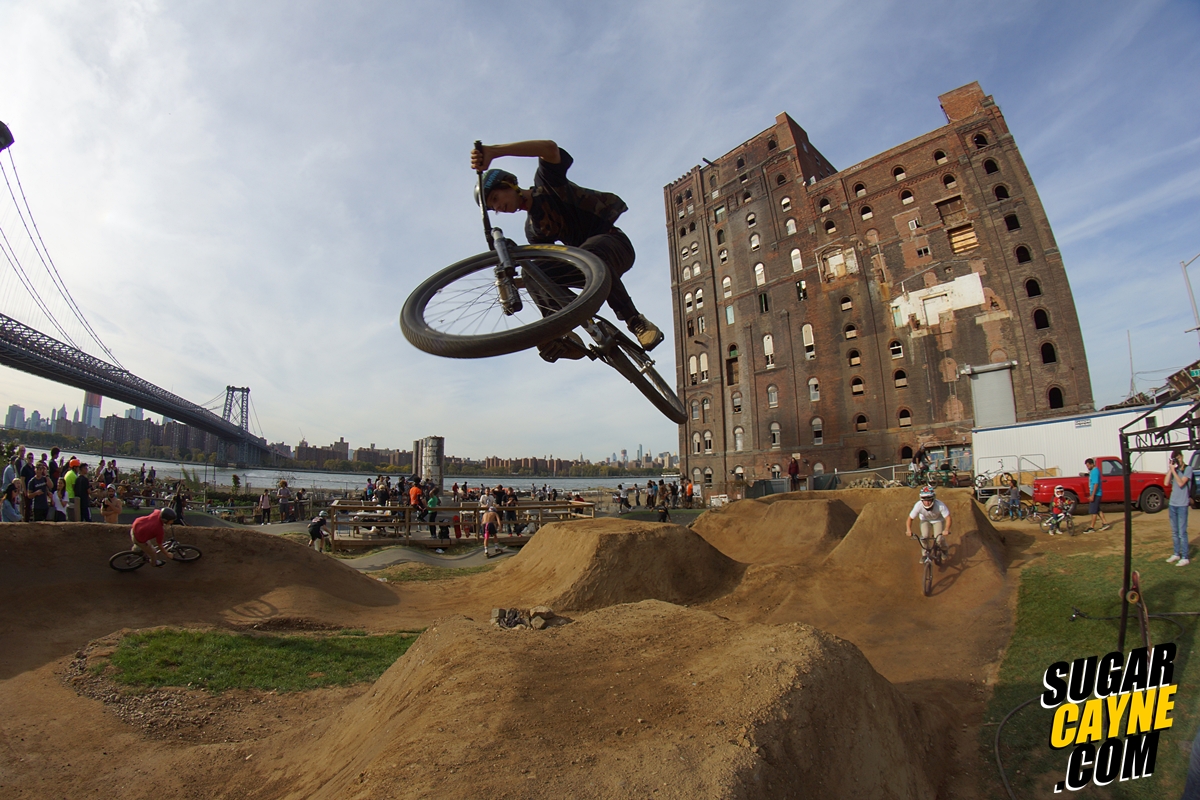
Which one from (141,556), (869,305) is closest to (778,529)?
(141,556)

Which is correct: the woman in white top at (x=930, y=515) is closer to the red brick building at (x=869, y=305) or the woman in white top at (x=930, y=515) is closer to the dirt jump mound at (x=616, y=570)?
the dirt jump mound at (x=616, y=570)

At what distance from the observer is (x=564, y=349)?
662 centimetres

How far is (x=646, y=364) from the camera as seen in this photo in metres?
7.05

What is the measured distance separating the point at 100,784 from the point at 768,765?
5830 mm

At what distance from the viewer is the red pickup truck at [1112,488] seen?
15.1 metres

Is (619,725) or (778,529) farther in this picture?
(778,529)

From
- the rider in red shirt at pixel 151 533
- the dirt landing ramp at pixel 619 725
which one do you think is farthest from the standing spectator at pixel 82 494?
the dirt landing ramp at pixel 619 725

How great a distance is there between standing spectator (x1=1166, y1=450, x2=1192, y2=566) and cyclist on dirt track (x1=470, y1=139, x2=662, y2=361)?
9.61 m

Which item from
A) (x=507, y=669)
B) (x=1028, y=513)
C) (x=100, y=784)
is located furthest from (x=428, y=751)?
(x=1028, y=513)

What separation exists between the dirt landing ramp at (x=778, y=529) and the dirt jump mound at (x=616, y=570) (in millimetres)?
4053

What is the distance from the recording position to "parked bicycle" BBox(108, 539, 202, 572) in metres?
10.5

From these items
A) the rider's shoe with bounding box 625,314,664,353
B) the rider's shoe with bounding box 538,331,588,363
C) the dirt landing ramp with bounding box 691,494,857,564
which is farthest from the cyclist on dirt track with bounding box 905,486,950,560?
the rider's shoe with bounding box 538,331,588,363

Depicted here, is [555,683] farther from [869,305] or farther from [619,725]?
[869,305]

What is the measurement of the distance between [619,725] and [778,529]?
17106mm
